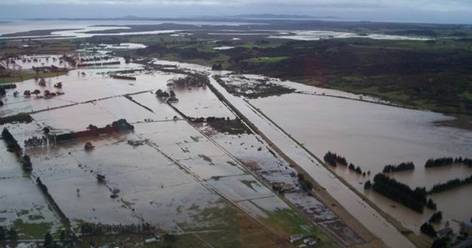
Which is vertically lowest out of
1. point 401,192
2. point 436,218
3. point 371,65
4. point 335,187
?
point 335,187

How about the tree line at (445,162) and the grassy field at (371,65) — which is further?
the grassy field at (371,65)

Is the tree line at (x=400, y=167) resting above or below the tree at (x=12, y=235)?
above

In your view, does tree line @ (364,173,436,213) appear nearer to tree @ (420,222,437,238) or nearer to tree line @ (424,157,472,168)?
tree @ (420,222,437,238)

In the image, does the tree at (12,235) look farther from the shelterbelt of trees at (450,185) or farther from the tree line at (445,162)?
the tree line at (445,162)

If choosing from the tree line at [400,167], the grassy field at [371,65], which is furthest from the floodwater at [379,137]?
the grassy field at [371,65]

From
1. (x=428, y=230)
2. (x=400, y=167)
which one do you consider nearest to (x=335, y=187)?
(x=400, y=167)

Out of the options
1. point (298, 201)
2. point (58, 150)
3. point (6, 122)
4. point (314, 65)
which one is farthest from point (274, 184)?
point (314, 65)

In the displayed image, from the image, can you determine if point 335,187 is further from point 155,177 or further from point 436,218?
point 155,177

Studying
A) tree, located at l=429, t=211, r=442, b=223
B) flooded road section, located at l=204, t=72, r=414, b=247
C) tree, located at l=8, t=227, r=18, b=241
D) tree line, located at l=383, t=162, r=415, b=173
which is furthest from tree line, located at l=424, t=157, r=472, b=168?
tree, located at l=8, t=227, r=18, b=241
